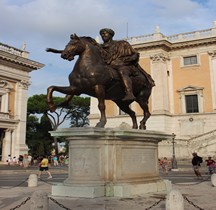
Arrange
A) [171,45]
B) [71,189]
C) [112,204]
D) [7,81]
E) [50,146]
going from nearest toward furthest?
[112,204] < [71,189] < [7,81] < [171,45] < [50,146]

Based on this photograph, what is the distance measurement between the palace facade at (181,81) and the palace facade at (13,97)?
12582 mm

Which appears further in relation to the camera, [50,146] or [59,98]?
[59,98]

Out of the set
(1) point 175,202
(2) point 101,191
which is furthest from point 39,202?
(1) point 175,202

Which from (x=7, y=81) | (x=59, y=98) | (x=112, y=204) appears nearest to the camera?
(x=112, y=204)

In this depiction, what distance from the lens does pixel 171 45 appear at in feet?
144

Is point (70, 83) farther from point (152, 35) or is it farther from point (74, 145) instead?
point (152, 35)

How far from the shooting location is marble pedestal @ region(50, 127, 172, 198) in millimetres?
8008

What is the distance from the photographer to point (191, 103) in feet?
140

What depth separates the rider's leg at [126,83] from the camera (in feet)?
29.0

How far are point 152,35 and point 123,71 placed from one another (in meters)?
36.3

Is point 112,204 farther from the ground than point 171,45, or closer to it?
closer to it

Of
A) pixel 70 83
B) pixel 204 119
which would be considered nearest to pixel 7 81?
pixel 204 119

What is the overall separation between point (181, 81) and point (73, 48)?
36.8 meters

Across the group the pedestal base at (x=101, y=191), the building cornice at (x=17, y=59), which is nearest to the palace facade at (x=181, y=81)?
the building cornice at (x=17, y=59)
